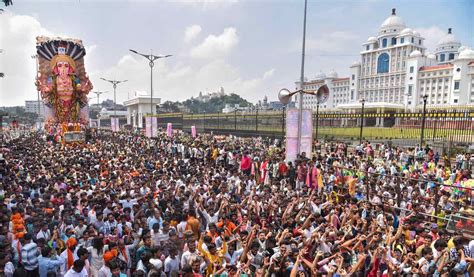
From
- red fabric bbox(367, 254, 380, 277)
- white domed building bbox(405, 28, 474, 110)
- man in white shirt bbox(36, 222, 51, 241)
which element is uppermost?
white domed building bbox(405, 28, 474, 110)

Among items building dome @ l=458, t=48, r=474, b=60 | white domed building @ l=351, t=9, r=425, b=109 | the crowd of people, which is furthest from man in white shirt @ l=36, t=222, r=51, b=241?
white domed building @ l=351, t=9, r=425, b=109

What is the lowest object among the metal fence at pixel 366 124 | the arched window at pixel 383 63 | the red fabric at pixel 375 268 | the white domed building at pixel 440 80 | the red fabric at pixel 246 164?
the red fabric at pixel 375 268

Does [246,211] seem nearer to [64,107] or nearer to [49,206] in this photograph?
[49,206]

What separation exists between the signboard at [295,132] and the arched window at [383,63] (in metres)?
79.7

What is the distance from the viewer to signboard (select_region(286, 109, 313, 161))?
1266 cm

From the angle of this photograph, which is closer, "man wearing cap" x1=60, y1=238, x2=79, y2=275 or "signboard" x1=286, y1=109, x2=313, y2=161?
"man wearing cap" x1=60, y1=238, x2=79, y2=275

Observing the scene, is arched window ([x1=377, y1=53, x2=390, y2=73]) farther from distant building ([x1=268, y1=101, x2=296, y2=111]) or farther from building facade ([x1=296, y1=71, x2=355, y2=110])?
distant building ([x1=268, y1=101, x2=296, y2=111])

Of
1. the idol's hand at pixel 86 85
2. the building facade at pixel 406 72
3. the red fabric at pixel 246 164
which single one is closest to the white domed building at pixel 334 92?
the building facade at pixel 406 72

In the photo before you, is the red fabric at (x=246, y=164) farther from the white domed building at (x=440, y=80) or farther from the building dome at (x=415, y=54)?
the building dome at (x=415, y=54)

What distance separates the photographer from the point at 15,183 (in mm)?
10766

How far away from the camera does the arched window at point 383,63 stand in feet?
272

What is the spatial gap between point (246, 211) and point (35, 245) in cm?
418

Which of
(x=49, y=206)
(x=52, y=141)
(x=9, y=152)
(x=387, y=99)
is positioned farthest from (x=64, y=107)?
(x=387, y=99)

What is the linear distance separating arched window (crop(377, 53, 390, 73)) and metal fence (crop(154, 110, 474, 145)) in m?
48.7
